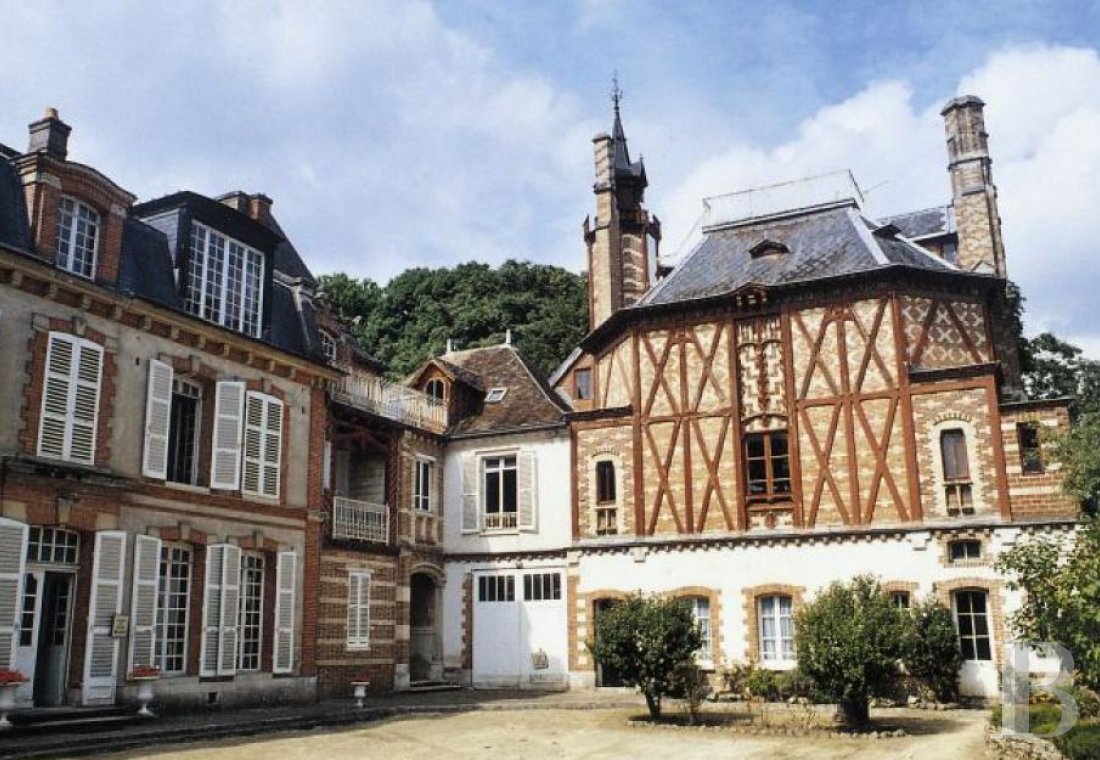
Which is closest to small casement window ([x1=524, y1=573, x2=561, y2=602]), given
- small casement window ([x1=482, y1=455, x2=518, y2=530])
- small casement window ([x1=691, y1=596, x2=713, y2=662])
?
A: small casement window ([x1=482, y1=455, x2=518, y2=530])

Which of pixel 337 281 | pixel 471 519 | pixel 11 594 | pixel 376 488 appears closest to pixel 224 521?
pixel 11 594

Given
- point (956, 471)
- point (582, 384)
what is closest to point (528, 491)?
point (582, 384)

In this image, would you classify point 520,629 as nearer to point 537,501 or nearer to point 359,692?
point 537,501

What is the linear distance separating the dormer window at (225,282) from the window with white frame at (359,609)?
569 centimetres

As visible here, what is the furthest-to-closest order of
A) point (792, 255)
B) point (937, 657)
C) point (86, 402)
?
1. point (792, 255)
2. point (937, 657)
3. point (86, 402)

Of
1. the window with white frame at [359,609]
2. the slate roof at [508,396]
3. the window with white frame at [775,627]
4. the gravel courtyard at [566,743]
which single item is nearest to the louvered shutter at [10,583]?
the gravel courtyard at [566,743]

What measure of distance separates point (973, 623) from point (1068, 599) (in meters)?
8.98

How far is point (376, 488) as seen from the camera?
22594mm

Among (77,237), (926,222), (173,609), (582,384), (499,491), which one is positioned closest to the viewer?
(77,237)

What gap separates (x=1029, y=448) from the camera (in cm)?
1905

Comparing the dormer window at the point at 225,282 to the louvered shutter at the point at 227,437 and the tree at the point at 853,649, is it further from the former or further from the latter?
the tree at the point at 853,649

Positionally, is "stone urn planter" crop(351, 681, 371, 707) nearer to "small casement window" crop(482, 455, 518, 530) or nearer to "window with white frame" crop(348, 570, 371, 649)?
"window with white frame" crop(348, 570, 371, 649)

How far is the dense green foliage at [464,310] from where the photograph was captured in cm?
4356

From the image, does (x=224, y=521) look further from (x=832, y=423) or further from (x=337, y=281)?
(x=337, y=281)
